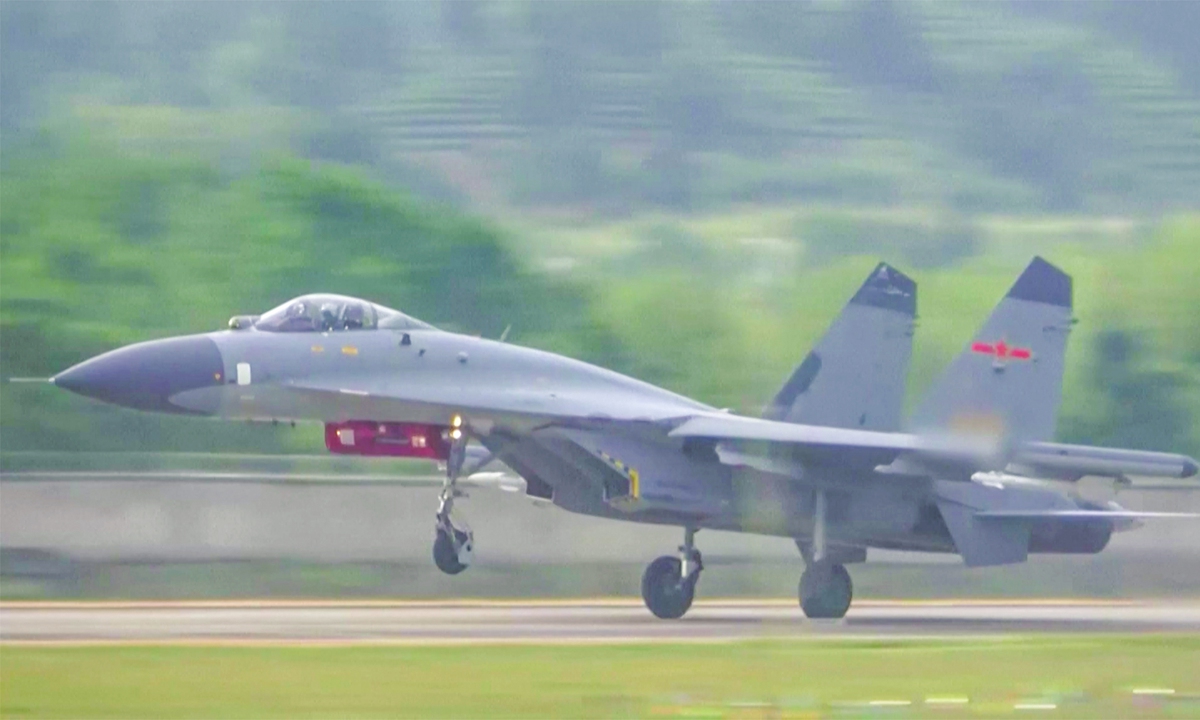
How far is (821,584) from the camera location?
18.3 meters

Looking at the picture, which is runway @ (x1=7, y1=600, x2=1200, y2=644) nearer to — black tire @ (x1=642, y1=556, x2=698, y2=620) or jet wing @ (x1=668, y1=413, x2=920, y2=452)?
black tire @ (x1=642, y1=556, x2=698, y2=620)

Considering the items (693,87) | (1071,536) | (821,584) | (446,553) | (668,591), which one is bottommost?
(668,591)

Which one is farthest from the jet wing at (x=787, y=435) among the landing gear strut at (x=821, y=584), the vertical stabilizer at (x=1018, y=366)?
the vertical stabilizer at (x=1018, y=366)

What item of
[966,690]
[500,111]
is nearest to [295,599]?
[966,690]

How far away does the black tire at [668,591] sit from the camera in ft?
60.7

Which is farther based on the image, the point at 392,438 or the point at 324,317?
the point at 392,438

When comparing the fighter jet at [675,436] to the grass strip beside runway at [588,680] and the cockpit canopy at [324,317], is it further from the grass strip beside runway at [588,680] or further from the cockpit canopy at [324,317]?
the grass strip beside runway at [588,680]

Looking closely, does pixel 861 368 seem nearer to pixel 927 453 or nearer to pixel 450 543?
pixel 927 453

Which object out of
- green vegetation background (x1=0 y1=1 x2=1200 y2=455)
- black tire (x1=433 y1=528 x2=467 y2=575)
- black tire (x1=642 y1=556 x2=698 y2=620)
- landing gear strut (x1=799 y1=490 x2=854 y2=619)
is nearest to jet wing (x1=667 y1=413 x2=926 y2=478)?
landing gear strut (x1=799 y1=490 x2=854 y2=619)

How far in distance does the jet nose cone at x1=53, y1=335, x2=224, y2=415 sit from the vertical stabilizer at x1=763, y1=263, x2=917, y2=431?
5.96 m

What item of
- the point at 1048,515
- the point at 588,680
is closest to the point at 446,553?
the point at 588,680

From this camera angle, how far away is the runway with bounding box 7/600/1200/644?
1526 centimetres

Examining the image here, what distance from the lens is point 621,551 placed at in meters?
24.1

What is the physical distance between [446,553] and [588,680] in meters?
5.01
